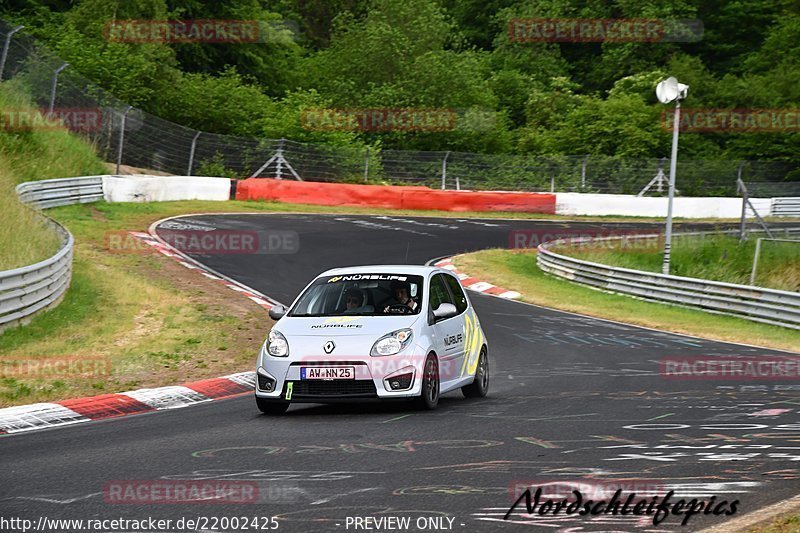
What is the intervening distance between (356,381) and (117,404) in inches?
112

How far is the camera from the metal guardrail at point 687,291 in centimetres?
2338

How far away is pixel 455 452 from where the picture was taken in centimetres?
852

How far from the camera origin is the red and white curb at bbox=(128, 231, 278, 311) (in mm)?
21328

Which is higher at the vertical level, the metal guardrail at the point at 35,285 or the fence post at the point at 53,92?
the fence post at the point at 53,92

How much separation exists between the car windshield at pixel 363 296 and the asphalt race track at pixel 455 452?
39.6 inches

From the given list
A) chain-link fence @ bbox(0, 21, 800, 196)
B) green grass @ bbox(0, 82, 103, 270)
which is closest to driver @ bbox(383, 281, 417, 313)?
green grass @ bbox(0, 82, 103, 270)

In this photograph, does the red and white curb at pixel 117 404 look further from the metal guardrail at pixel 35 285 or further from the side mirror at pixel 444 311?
the metal guardrail at pixel 35 285

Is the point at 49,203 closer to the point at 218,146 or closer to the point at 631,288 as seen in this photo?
the point at 218,146

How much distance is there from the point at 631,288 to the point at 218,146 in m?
18.6

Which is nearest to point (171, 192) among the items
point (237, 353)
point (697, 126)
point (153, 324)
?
point (153, 324)

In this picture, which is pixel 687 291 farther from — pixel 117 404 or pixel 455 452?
pixel 455 452

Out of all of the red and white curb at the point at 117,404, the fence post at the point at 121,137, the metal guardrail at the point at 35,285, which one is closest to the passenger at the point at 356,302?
the red and white curb at the point at 117,404

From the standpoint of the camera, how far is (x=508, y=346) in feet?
58.4

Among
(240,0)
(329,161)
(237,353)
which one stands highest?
(240,0)
